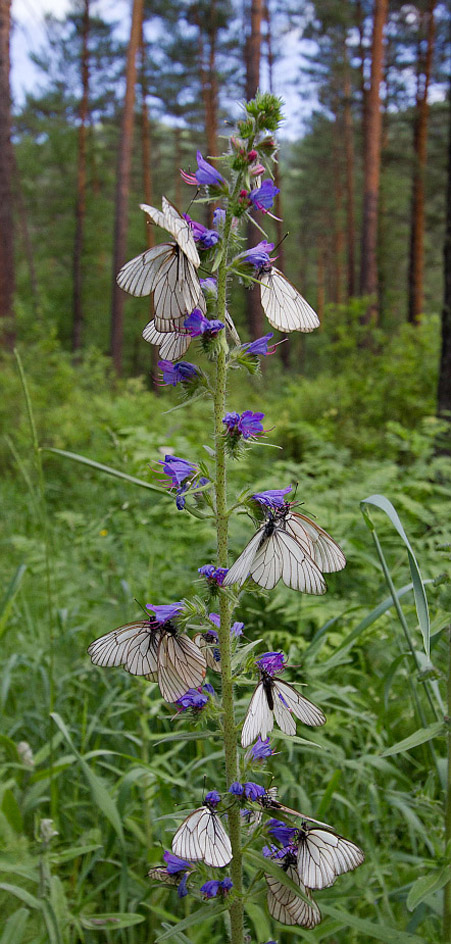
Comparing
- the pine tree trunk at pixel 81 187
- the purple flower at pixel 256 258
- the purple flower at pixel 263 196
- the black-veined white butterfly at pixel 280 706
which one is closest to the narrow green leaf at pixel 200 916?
the black-veined white butterfly at pixel 280 706

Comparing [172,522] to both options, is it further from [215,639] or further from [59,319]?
[59,319]

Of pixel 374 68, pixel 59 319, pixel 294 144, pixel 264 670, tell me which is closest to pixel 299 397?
pixel 374 68

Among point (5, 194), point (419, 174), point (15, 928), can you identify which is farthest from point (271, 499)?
point (419, 174)

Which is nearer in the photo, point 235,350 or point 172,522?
point 235,350

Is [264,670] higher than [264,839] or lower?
higher

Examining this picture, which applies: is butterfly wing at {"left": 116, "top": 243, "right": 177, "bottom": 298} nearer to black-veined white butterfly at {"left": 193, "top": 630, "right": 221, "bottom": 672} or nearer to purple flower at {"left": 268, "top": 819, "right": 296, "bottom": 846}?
black-veined white butterfly at {"left": 193, "top": 630, "right": 221, "bottom": 672}

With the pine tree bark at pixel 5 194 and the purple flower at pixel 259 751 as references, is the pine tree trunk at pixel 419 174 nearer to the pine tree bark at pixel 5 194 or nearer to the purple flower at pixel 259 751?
the pine tree bark at pixel 5 194
